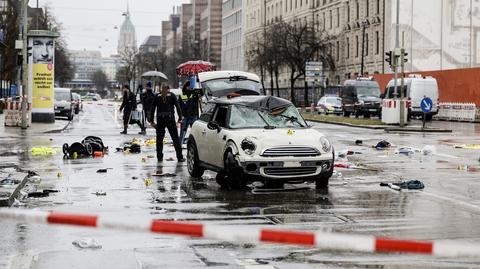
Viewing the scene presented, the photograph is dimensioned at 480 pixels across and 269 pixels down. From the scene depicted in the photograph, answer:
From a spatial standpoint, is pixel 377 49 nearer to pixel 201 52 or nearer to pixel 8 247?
pixel 201 52

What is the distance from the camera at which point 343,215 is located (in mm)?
10680

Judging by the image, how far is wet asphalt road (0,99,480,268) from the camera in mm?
7622

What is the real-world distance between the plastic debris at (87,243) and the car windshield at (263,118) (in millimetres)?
5911

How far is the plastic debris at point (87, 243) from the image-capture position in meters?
8.31

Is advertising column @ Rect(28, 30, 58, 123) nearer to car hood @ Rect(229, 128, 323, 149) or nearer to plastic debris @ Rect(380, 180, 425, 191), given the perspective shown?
car hood @ Rect(229, 128, 323, 149)

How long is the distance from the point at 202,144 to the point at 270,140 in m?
2.33

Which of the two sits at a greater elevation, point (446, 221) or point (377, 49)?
point (377, 49)

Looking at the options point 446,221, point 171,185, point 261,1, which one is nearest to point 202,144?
point 171,185

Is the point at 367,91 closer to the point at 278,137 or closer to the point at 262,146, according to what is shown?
the point at 278,137

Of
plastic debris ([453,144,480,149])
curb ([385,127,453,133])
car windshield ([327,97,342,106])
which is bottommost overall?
plastic debris ([453,144,480,149])

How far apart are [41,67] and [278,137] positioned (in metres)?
25.7

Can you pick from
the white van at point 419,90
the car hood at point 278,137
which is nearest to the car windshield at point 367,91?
the white van at point 419,90

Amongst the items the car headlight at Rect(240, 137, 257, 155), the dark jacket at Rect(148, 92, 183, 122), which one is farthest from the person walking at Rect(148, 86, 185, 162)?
the car headlight at Rect(240, 137, 257, 155)

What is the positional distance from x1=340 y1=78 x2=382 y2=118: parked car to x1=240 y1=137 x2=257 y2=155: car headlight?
135 ft
